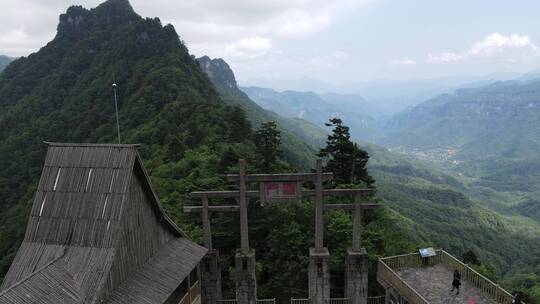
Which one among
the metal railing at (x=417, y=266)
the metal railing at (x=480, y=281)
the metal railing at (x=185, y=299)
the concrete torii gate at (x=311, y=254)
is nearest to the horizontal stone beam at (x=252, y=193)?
the concrete torii gate at (x=311, y=254)

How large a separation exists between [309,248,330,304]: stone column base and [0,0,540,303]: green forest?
84.7 inches

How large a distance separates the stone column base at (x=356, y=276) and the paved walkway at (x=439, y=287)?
1777 mm

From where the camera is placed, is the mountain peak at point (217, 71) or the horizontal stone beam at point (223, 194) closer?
the horizontal stone beam at point (223, 194)

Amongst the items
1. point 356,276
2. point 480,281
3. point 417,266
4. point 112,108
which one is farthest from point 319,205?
point 112,108

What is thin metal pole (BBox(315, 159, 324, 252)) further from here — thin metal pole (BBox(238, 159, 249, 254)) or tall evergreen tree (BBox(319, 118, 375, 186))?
tall evergreen tree (BBox(319, 118, 375, 186))

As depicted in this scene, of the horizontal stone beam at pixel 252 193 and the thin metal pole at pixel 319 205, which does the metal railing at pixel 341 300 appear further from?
the horizontal stone beam at pixel 252 193

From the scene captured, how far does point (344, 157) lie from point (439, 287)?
14624 millimetres

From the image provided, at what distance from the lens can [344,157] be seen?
3188 cm

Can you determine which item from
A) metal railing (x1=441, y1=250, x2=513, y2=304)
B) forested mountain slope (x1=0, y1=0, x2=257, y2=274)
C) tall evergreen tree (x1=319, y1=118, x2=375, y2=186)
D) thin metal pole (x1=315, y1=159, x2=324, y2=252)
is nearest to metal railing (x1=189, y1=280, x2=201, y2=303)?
thin metal pole (x1=315, y1=159, x2=324, y2=252)

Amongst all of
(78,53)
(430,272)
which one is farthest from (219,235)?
(78,53)

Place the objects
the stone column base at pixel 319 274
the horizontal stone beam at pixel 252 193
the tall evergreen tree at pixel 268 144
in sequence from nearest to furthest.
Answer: the horizontal stone beam at pixel 252 193 → the stone column base at pixel 319 274 → the tall evergreen tree at pixel 268 144

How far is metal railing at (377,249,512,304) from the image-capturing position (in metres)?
16.8

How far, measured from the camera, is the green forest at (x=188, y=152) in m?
23.2

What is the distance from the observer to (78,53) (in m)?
105
